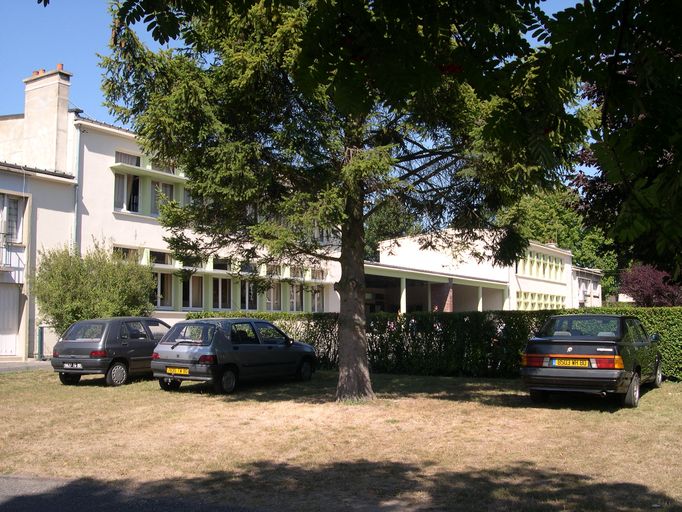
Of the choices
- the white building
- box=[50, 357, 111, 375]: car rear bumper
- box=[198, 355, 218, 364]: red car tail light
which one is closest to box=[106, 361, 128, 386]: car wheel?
box=[50, 357, 111, 375]: car rear bumper

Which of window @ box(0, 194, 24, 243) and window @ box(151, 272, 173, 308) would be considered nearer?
window @ box(0, 194, 24, 243)

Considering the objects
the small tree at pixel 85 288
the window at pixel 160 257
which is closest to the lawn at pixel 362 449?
the small tree at pixel 85 288

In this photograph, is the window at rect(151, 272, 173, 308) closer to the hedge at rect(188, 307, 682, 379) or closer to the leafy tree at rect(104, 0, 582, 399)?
the hedge at rect(188, 307, 682, 379)

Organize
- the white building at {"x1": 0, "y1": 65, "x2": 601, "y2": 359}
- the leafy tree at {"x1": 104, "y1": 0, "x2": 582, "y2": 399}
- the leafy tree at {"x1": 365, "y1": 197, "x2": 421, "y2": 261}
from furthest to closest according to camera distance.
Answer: the white building at {"x1": 0, "y1": 65, "x2": 601, "y2": 359}, the leafy tree at {"x1": 365, "y1": 197, "x2": 421, "y2": 261}, the leafy tree at {"x1": 104, "y1": 0, "x2": 582, "y2": 399}

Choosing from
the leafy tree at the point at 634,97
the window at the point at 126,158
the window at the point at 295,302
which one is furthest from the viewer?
the window at the point at 295,302

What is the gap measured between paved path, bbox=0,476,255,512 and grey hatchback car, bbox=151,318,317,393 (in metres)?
7.31

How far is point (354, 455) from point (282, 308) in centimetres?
2813

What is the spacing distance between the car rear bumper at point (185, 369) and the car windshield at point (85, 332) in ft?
8.44

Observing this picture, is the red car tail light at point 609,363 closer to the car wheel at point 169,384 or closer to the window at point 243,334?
the window at point 243,334

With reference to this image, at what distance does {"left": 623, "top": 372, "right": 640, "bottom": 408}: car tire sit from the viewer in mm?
11531

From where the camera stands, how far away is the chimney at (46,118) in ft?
83.9

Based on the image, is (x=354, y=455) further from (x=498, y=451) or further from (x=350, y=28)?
(x=350, y=28)

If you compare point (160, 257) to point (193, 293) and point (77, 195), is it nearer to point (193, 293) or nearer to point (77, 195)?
point (193, 293)

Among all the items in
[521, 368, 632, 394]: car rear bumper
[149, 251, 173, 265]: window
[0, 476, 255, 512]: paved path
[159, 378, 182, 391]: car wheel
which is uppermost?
[149, 251, 173, 265]: window
